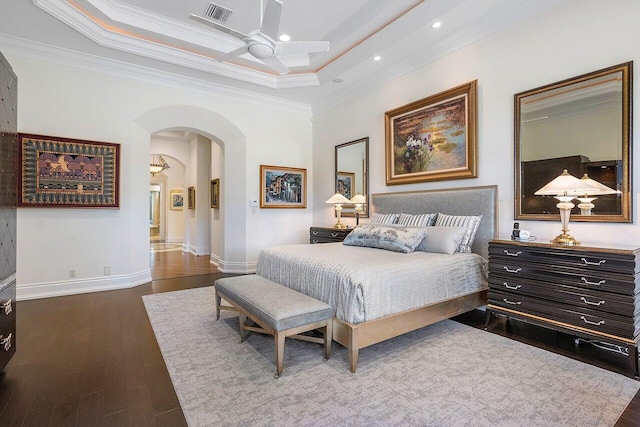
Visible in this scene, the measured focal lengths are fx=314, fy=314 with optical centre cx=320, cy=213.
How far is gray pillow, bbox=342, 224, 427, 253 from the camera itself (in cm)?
335

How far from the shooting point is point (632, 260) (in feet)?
7.18

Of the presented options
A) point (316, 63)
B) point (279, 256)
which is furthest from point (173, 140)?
point (279, 256)

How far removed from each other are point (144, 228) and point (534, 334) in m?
5.24

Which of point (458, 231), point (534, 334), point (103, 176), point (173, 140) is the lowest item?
point (534, 334)

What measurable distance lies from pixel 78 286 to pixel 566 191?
18.9ft

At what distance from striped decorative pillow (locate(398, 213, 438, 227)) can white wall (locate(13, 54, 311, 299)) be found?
111 inches

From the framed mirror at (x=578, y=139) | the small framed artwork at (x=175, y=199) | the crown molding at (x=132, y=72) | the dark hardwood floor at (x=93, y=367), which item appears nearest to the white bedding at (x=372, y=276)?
the dark hardwood floor at (x=93, y=367)

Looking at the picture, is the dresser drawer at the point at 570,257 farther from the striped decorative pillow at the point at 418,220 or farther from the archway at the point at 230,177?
the archway at the point at 230,177

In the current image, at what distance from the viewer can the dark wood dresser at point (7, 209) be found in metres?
2.03

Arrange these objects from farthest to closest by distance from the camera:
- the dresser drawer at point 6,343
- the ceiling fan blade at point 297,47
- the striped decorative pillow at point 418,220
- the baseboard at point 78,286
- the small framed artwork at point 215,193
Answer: the small framed artwork at point 215,193, the baseboard at point 78,286, the striped decorative pillow at point 418,220, the ceiling fan blade at point 297,47, the dresser drawer at point 6,343

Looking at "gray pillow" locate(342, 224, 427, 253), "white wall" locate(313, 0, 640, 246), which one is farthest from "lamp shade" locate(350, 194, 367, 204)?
"gray pillow" locate(342, 224, 427, 253)

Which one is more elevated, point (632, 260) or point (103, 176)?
point (103, 176)

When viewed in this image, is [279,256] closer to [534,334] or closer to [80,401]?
[80,401]

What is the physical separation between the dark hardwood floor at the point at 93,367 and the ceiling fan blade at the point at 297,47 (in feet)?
9.74
